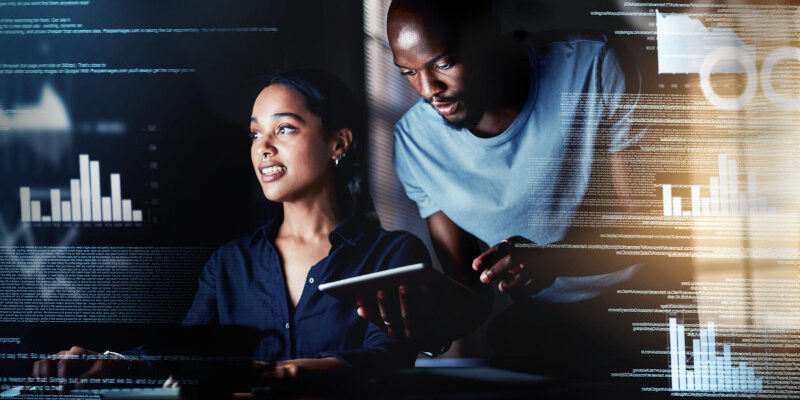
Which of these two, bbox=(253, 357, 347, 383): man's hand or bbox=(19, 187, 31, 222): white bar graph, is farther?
bbox=(19, 187, 31, 222): white bar graph

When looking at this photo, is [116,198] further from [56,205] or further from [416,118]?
[416,118]

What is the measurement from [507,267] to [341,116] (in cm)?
65

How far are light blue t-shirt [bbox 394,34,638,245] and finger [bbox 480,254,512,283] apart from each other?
63mm

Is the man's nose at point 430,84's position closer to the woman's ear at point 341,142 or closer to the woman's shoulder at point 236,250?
the woman's ear at point 341,142

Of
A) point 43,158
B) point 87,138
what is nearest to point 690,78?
point 87,138

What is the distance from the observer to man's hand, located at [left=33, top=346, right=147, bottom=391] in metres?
1.67

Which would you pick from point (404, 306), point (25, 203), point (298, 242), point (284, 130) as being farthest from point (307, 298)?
A: point (25, 203)

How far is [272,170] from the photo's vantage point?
167 cm

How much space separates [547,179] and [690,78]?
542 mm

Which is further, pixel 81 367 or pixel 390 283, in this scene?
pixel 81 367

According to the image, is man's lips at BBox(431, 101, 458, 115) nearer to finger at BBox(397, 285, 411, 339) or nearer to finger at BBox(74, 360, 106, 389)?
finger at BBox(397, 285, 411, 339)

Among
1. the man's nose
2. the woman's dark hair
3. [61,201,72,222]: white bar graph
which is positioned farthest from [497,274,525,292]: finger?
[61,201,72,222]: white bar graph

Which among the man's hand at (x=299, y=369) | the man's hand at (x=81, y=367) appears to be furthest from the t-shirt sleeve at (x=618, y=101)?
the man's hand at (x=81, y=367)

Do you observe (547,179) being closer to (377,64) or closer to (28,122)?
(377,64)
